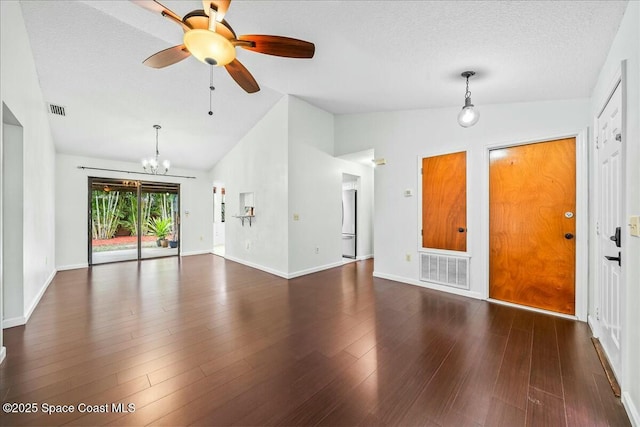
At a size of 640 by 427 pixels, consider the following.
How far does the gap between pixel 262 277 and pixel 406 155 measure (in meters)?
3.29

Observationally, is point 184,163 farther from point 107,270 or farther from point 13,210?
point 13,210


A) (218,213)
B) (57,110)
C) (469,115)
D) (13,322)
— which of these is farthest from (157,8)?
(218,213)

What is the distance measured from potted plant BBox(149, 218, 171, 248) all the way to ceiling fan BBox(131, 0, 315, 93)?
18.9ft

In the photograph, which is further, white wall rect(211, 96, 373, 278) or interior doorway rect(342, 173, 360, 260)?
interior doorway rect(342, 173, 360, 260)

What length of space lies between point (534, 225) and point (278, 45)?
340 centimetres

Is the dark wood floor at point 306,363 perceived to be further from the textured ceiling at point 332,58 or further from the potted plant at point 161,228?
the potted plant at point 161,228

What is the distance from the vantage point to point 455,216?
3627mm

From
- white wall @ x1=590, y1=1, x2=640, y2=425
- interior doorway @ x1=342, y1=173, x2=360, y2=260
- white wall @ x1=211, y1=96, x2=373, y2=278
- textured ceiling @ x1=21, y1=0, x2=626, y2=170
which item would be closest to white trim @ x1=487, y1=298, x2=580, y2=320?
Answer: white wall @ x1=590, y1=1, x2=640, y2=425

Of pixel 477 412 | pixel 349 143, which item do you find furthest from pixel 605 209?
pixel 349 143

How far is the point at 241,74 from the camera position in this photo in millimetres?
2400

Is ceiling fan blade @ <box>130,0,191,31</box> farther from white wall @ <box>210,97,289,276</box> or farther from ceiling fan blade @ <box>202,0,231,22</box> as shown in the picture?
white wall @ <box>210,97,289,276</box>

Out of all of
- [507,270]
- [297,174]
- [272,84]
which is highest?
[272,84]

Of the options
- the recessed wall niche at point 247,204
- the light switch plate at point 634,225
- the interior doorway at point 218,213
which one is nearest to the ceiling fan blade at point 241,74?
the light switch plate at point 634,225

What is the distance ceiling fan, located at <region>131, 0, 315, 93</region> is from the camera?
1.68 metres
